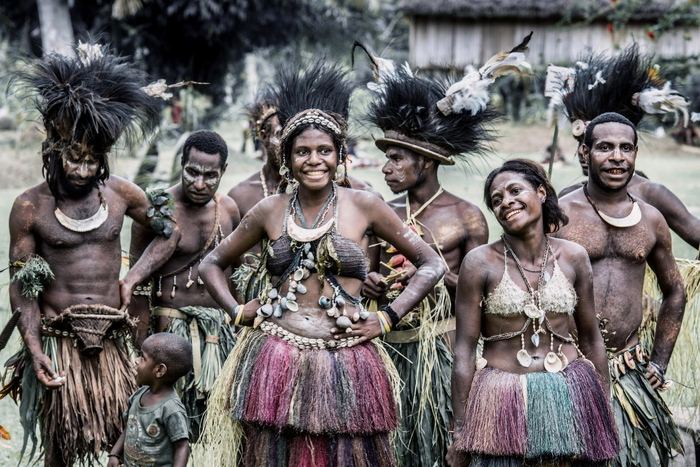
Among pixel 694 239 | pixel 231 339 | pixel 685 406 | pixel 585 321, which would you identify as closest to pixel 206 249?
pixel 231 339

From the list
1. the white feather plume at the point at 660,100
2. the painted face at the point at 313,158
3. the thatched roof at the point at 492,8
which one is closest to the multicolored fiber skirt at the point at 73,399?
the painted face at the point at 313,158

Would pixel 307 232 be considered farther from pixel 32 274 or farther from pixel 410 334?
pixel 32 274

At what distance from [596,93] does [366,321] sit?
250 centimetres

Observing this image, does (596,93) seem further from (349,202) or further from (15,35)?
(15,35)

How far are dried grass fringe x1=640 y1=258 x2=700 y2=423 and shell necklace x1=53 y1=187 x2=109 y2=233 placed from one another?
323 centimetres

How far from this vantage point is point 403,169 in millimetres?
4613

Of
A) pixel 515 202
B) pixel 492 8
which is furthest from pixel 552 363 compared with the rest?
pixel 492 8

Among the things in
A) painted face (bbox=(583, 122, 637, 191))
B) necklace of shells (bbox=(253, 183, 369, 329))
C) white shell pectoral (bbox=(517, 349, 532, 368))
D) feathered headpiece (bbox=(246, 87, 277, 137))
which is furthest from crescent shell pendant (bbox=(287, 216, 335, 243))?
feathered headpiece (bbox=(246, 87, 277, 137))

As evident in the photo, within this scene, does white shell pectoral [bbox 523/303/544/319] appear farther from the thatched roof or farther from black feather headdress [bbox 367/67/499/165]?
the thatched roof

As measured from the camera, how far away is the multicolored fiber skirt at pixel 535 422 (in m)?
3.23

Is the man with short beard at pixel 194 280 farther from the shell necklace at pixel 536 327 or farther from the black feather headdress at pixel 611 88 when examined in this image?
the black feather headdress at pixel 611 88

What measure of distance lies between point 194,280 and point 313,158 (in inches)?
70.8

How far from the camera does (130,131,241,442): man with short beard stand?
4.75m

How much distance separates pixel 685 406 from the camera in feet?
17.0
